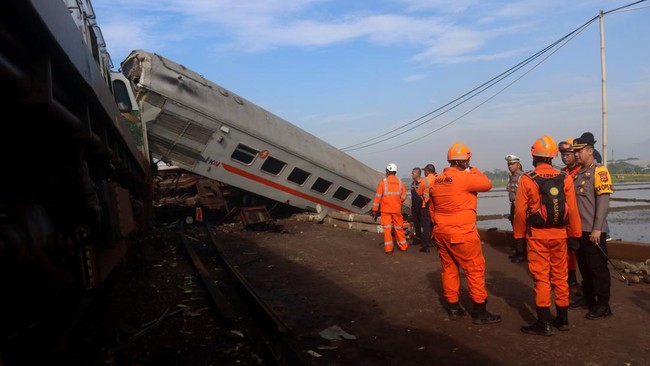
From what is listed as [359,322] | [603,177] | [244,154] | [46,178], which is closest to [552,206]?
[603,177]

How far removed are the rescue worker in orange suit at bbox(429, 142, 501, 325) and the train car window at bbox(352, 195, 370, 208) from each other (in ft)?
36.1

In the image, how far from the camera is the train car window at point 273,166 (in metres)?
13.9

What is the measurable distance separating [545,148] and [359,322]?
2494mm

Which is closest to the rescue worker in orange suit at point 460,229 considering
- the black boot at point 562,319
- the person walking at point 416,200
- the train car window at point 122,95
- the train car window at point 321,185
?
the black boot at point 562,319

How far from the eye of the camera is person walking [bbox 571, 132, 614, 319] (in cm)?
463

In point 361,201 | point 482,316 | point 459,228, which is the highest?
point 459,228

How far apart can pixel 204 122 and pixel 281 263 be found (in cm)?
534

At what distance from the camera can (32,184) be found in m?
3.28

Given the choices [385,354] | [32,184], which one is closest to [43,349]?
[32,184]

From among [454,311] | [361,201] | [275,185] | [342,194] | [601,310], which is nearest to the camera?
[601,310]

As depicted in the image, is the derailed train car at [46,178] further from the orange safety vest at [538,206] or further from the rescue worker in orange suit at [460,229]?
the orange safety vest at [538,206]

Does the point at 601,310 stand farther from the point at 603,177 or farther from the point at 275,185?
the point at 275,185

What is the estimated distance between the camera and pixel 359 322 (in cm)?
497

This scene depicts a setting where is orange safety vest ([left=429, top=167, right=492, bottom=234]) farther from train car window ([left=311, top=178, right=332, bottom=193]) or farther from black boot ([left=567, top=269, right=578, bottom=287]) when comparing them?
train car window ([left=311, top=178, right=332, bottom=193])
